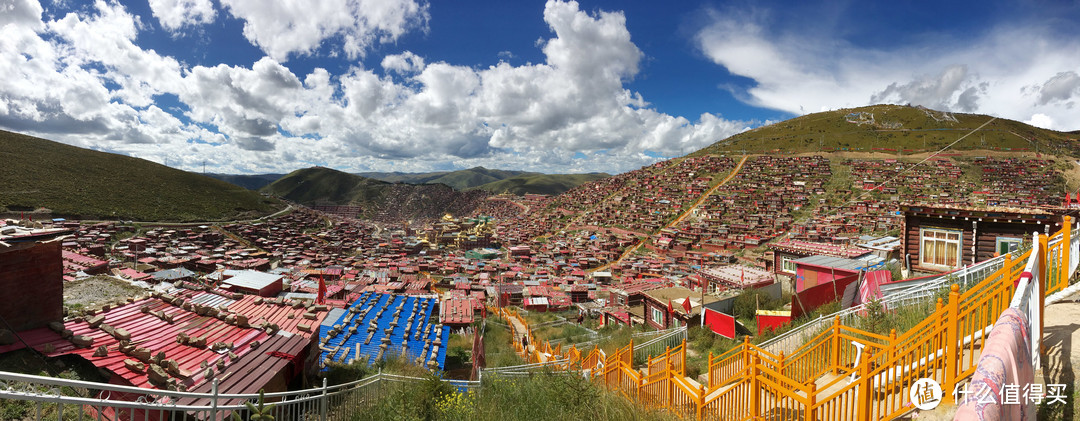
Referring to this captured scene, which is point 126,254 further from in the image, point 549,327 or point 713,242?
point 713,242

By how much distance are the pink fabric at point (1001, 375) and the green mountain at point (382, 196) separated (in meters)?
110

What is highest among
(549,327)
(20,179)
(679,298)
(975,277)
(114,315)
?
(20,179)

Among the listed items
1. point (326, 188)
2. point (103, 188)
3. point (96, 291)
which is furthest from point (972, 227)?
point (326, 188)

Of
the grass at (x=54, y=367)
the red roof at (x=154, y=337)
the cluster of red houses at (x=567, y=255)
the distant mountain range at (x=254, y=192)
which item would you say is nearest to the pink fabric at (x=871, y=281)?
the cluster of red houses at (x=567, y=255)

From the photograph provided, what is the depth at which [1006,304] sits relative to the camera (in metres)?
3.93

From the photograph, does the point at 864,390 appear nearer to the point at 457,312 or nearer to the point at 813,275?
the point at 813,275

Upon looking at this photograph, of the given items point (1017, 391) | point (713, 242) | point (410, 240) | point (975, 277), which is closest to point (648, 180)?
point (713, 242)

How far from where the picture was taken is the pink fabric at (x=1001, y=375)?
2014 millimetres

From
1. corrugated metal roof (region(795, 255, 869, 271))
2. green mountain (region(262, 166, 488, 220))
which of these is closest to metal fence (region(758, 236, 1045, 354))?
corrugated metal roof (region(795, 255, 869, 271))

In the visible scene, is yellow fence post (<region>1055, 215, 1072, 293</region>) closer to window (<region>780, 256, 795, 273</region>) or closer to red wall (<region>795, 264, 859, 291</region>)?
red wall (<region>795, 264, 859, 291</region>)

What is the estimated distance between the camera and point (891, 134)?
→ 83000 mm

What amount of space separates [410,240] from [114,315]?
191ft

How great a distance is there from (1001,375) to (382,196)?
129015 mm

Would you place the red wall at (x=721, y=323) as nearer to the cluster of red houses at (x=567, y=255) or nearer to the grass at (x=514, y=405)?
the cluster of red houses at (x=567, y=255)
